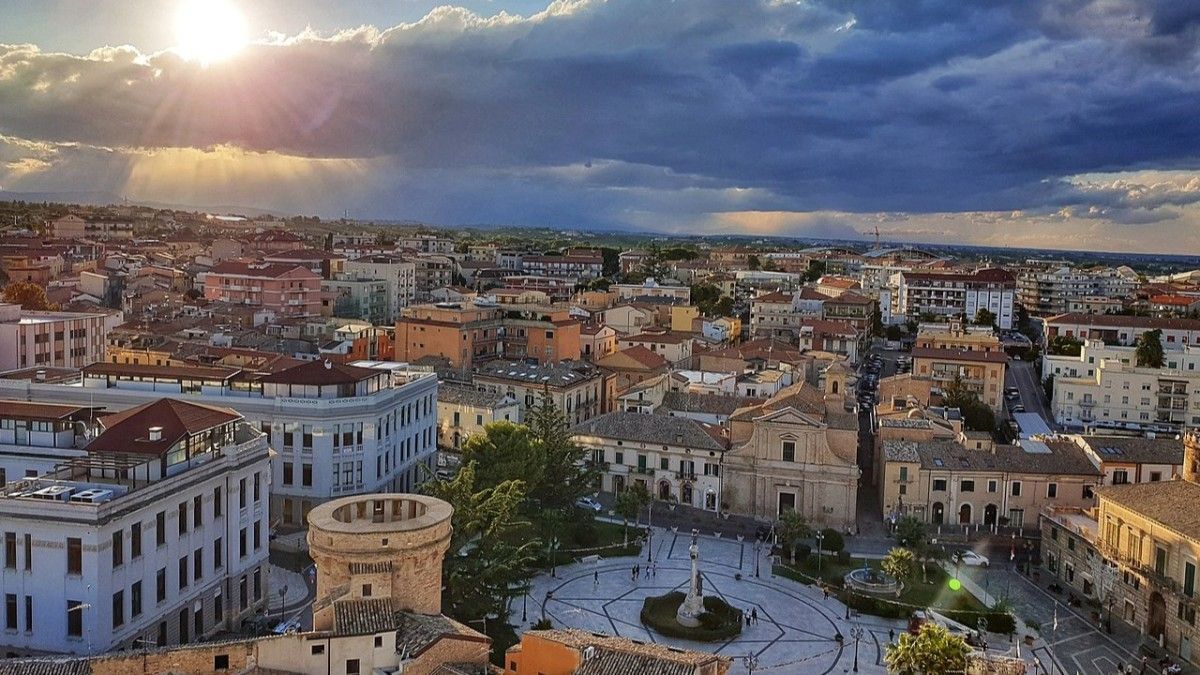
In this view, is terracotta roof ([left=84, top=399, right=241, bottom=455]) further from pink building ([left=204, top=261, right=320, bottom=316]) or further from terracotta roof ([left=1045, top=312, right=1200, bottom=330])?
terracotta roof ([left=1045, top=312, right=1200, bottom=330])

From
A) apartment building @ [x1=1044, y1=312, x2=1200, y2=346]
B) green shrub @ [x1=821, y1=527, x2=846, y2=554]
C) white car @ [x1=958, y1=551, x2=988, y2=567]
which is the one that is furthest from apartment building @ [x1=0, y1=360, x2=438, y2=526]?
apartment building @ [x1=1044, y1=312, x2=1200, y2=346]

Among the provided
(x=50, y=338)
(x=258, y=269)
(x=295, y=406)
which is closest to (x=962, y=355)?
(x=295, y=406)

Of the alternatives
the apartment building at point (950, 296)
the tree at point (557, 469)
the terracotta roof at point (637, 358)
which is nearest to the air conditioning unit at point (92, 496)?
the tree at point (557, 469)

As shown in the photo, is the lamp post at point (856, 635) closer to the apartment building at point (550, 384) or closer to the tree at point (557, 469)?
the tree at point (557, 469)

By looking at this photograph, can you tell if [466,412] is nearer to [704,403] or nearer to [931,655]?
[704,403]

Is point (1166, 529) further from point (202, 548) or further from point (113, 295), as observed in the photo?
point (113, 295)

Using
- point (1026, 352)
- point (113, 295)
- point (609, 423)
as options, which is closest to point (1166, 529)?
point (609, 423)
